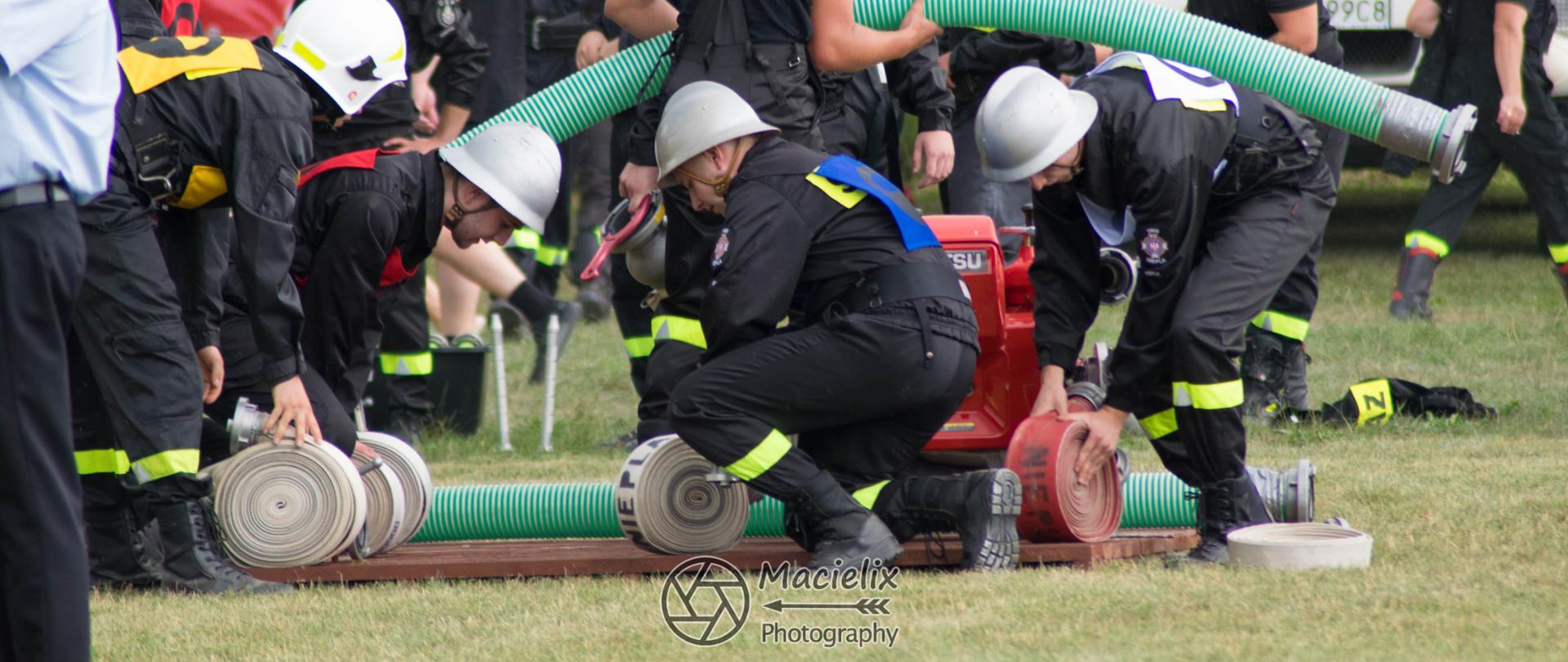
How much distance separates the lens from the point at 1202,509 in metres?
4.93

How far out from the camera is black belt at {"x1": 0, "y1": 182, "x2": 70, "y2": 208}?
3105 millimetres

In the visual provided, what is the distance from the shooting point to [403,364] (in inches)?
282

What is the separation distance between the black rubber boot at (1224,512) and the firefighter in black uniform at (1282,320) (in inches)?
83.5

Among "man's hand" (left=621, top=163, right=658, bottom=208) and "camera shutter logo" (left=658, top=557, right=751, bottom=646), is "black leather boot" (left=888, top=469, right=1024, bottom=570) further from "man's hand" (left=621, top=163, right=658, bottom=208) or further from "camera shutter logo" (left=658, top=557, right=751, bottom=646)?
"man's hand" (left=621, top=163, right=658, bottom=208)

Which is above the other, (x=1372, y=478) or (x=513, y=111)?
(x=513, y=111)

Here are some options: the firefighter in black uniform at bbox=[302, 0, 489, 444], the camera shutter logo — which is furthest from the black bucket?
the camera shutter logo

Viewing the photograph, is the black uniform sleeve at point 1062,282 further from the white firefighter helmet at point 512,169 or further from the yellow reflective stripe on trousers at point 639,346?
the yellow reflective stripe on trousers at point 639,346

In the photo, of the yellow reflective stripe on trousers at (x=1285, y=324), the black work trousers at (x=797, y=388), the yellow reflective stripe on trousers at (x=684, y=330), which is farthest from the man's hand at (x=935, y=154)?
the black work trousers at (x=797, y=388)

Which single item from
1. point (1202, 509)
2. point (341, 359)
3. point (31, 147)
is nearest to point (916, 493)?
point (1202, 509)

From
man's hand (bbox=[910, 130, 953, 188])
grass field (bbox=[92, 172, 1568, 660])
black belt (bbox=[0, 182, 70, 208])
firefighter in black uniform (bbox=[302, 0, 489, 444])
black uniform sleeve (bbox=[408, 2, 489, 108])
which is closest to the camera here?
black belt (bbox=[0, 182, 70, 208])

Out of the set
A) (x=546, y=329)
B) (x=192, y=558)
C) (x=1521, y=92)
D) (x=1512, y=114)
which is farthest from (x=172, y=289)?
(x=1521, y=92)

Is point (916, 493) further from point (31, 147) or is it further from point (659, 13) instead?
point (31, 147)

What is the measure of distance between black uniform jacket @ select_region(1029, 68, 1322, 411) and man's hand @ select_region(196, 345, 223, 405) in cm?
233

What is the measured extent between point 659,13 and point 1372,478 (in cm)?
273
